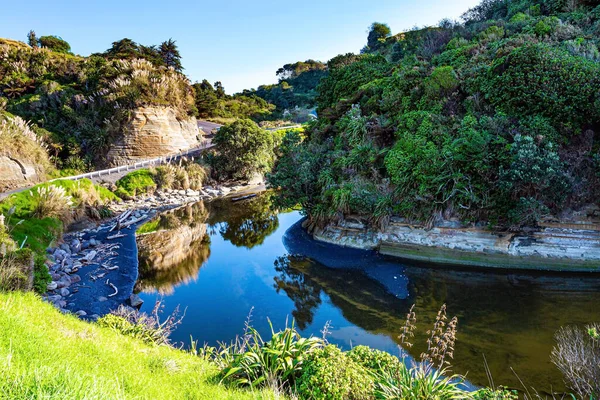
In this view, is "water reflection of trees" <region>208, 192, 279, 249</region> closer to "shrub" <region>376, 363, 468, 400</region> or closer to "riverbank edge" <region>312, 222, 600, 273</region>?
"riverbank edge" <region>312, 222, 600, 273</region>

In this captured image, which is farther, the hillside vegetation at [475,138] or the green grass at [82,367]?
the hillside vegetation at [475,138]

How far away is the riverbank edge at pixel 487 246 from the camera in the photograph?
47.0 feet

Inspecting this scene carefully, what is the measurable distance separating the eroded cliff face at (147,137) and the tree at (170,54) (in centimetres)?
2134

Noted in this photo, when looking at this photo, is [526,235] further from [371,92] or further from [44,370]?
[44,370]

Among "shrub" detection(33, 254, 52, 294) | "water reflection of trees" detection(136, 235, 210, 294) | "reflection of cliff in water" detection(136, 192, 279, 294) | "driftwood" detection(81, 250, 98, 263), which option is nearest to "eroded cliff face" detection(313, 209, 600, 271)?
"reflection of cliff in water" detection(136, 192, 279, 294)

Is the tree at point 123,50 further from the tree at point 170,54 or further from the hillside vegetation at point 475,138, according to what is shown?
the hillside vegetation at point 475,138

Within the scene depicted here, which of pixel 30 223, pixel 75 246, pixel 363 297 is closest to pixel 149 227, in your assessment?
pixel 75 246

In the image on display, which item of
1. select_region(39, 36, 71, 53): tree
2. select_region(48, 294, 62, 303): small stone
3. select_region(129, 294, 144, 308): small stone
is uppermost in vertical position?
select_region(39, 36, 71, 53): tree

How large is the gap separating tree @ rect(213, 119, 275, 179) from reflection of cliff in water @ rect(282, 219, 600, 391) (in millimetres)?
21473

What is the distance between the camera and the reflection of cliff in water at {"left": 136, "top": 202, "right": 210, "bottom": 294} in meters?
14.9

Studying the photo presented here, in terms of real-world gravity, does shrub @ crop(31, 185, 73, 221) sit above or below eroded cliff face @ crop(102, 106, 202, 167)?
below

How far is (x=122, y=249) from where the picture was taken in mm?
17562

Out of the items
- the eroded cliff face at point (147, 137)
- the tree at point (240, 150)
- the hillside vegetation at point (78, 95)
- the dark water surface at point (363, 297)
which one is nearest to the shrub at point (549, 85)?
the dark water surface at point (363, 297)

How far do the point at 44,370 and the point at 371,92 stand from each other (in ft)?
82.2
